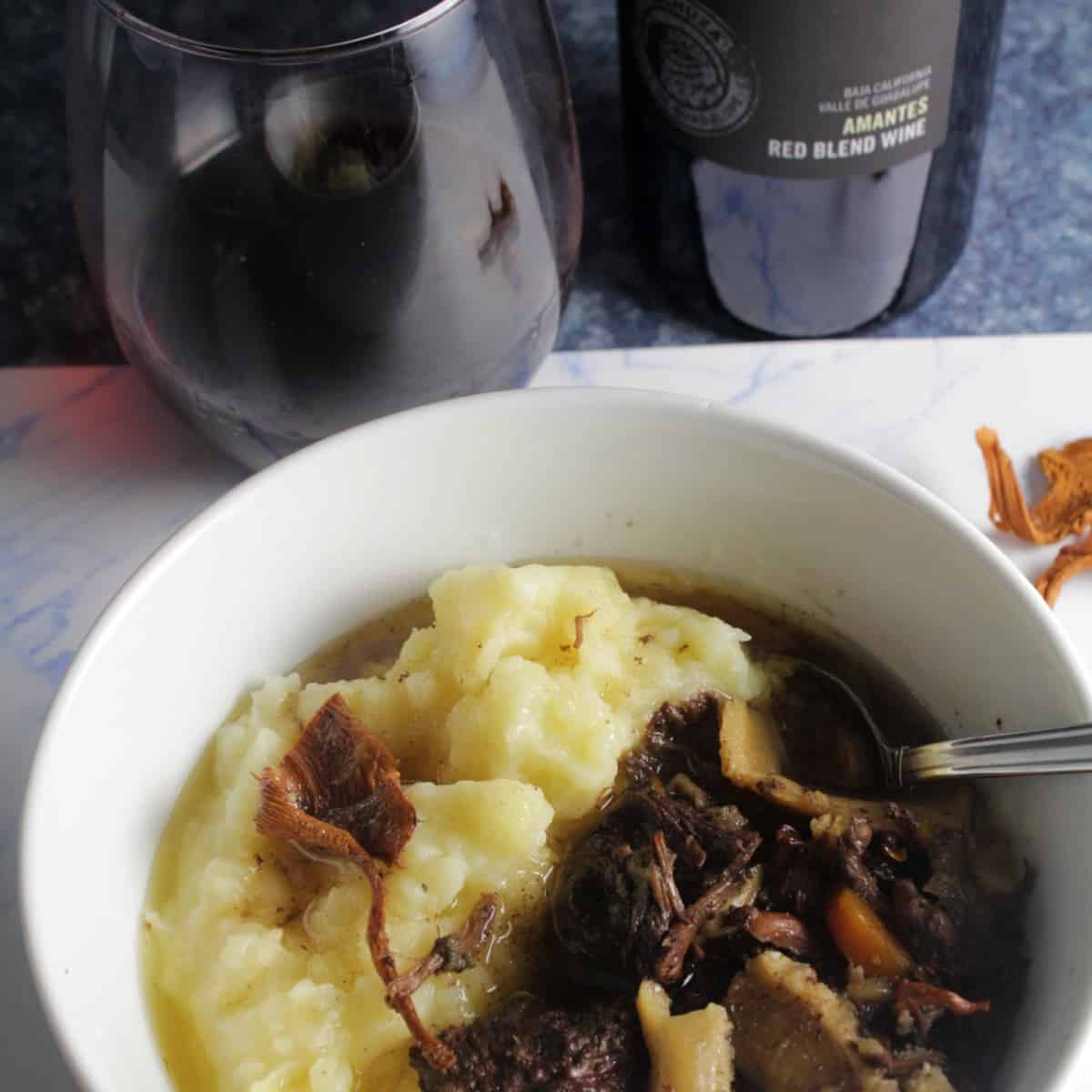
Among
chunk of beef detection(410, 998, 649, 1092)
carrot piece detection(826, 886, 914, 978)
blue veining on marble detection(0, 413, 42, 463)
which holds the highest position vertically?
blue veining on marble detection(0, 413, 42, 463)

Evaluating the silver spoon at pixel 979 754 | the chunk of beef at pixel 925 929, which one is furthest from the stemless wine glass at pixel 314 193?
the chunk of beef at pixel 925 929

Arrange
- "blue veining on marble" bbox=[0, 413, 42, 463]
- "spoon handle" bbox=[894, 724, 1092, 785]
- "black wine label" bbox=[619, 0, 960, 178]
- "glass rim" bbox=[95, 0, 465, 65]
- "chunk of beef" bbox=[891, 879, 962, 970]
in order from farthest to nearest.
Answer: "blue veining on marble" bbox=[0, 413, 42, 463]
"black wine label" bbox=[619, 0, 960, 178]
"glass rim" bbox=[95, 0, 465, 65]
"chunk of beef" bbox=[891, 879, 962, 970]
"spoon handle" bbox=[894, 724, 1092, 785]

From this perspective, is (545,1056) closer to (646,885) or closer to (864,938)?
(646,885)

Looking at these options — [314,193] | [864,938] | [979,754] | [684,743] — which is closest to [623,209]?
[314,193]

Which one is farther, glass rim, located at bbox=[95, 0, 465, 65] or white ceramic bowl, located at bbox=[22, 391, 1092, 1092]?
glass rim, located at bbox=[95, 0, 465, 65]

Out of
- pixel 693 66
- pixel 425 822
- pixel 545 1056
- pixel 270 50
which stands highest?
pixel 270 50

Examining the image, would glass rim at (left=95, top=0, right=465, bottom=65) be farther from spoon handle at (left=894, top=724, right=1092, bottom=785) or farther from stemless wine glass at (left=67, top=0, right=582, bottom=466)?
spoon handle at (left=894, top=724, right=1092, bottom=785)

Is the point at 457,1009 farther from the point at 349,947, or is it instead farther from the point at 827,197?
the point at 827,197

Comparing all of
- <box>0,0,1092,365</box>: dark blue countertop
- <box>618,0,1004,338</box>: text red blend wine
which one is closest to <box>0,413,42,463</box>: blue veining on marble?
<box>0,0,1092,365</box>: dark blue countertop
